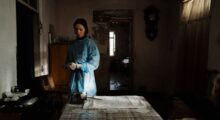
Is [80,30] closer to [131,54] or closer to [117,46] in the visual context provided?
[131,54]

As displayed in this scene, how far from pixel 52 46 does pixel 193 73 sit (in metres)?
2.68

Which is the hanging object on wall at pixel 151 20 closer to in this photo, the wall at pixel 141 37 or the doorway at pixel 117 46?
the wall at pixel 141 37

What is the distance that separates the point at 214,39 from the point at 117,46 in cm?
798

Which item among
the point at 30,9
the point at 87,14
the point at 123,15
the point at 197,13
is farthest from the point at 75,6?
the point at 197,13

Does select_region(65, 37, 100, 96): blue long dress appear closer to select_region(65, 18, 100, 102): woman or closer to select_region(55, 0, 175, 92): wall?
select_region(65, 18, 100, 102): woman

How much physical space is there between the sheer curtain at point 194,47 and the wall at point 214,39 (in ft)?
0.22

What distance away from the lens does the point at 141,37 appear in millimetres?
6652

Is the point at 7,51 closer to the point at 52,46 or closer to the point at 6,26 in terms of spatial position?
the point at 6,26

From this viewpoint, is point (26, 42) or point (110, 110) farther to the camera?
point (26, 42)

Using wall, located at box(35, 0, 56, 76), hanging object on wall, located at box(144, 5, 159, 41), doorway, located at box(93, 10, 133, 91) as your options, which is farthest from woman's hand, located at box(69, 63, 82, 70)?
hanging object on wall, located at box(144, 5, 159, 41)

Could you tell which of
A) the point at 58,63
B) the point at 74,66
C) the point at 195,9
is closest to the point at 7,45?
the point at 74,66

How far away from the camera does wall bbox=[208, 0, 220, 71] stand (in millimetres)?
3646

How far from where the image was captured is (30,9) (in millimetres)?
4043

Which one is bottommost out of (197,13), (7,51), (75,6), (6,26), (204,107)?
(204,107)
